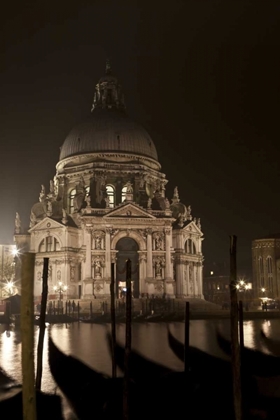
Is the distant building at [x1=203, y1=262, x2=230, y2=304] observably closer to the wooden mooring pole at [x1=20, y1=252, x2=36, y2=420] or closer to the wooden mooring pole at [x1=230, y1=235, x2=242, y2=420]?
the wooden mooring pole at [x1=230, y1=235, x2=242, y2=420]

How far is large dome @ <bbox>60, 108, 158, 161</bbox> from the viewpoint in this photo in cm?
5894

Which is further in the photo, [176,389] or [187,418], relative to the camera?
[176,389]

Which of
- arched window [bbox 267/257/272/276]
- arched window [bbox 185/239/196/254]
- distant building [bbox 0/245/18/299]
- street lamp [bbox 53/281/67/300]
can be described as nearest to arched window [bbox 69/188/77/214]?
distant building [bbox 0/245/18/299]

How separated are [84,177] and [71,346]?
36.7m

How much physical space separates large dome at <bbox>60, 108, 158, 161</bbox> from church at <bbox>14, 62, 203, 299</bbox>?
11 cm

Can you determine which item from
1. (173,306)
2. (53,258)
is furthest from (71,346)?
(53,258)

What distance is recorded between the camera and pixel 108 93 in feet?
212

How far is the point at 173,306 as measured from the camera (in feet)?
156

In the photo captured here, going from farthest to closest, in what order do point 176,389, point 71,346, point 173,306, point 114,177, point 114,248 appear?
point 114,177, point 114,248, point 173,306, point 71,346, point 176,389

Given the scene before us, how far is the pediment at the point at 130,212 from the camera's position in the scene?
168 ft

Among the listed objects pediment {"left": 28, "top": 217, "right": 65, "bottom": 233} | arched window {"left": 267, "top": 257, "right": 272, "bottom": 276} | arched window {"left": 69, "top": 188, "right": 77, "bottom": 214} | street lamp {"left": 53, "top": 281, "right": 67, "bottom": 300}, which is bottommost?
street lamp {"left": 53, "top": 281, "right": 67, "bottom": 300}

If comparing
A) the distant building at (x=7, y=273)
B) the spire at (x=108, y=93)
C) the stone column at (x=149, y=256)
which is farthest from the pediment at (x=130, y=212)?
the spire at (x=108, y=93)

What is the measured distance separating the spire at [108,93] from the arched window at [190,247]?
17.9 metres

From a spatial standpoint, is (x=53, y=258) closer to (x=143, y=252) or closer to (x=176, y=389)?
(x=143, y=252)
